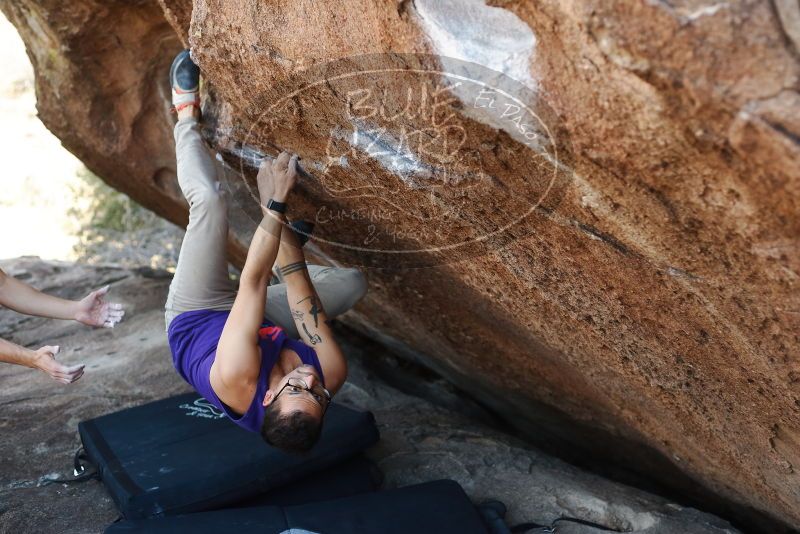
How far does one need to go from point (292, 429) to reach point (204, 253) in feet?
2.40

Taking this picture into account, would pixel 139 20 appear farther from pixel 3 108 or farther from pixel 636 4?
pixel 3 108

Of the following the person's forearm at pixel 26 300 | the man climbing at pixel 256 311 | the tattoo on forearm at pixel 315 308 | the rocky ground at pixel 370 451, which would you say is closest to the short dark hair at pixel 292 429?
the man climbing at pixel 256 311

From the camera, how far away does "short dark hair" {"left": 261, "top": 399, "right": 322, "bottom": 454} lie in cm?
244

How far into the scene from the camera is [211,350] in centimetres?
270

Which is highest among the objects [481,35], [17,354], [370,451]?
[481,35]

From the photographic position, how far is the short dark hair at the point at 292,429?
2438mm

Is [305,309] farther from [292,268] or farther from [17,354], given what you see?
[17,354]

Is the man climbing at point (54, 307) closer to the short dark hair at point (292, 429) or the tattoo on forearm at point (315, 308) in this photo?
the tattoo on forearm at point (315, 308)

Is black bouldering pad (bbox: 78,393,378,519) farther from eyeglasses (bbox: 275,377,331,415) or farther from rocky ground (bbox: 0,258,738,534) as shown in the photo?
eyeglasses (bbox: 275,377,331,415)

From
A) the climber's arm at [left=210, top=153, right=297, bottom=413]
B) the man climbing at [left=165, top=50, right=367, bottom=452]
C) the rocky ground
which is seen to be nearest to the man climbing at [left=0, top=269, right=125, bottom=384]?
the man climbing at [left=165, top=50, right=367, bottom=452]

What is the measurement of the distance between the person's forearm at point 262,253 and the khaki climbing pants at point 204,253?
0.32 meters

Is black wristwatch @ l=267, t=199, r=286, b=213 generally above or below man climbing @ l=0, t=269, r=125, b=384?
above

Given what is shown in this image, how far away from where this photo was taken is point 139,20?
11.8 feet

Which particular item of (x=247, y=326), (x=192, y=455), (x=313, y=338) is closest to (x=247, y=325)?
(x=247, y=326)
